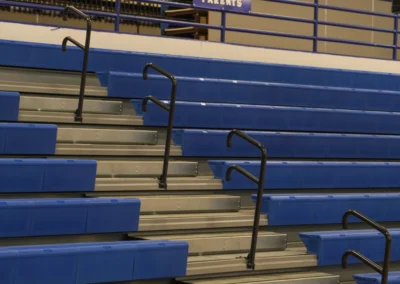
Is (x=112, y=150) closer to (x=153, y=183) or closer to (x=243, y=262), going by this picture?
(x=153, y=183)

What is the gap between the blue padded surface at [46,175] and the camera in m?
3.56

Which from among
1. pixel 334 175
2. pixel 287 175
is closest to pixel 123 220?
pixel 287 175

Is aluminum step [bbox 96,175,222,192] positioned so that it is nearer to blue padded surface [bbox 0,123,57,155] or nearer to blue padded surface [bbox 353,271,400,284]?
blue padded surface [bbox 0,123,57,155]

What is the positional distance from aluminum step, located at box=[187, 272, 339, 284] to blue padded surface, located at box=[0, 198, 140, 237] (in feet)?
1.28

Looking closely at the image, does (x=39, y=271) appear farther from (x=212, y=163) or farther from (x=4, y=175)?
(x=212, y=163)

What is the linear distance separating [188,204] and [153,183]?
195 mm

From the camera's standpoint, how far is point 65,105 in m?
4.43

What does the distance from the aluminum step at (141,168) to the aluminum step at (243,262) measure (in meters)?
0.64

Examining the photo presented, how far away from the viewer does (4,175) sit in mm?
3537

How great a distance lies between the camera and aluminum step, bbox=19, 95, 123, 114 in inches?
169

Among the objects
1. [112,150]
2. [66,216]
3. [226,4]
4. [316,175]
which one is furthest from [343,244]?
[226,4]

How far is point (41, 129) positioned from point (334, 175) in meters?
1.67

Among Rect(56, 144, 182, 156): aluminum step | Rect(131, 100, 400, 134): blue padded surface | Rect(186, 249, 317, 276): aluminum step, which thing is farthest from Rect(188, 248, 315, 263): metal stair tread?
Rect(131, 100, 400, 134): blue padded surface

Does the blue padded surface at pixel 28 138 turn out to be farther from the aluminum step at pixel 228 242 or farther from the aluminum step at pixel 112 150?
the aluminum step at pixel 228 242
